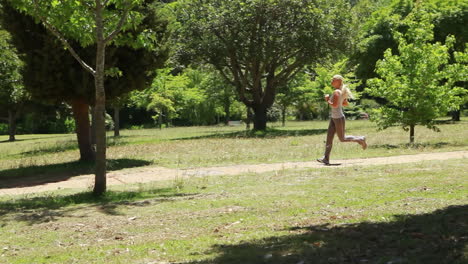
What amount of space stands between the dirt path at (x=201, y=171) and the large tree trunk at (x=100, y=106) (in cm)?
200

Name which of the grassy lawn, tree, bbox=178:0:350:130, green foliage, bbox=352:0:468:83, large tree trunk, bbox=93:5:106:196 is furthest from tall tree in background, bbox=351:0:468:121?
large tree trunk, bbox=93:5:106:196

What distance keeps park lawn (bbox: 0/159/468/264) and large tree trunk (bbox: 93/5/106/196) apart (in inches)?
13.7

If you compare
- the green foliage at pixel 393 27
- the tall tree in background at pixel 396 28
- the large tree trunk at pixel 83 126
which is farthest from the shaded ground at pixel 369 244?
the green foliage at pixel 393 27

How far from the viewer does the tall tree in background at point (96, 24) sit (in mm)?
9219

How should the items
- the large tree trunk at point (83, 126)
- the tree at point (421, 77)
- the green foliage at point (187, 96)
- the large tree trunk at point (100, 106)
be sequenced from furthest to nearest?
the green foliage at point (187, 96) → the large tree trunk at point (83, 126) → the tree at point (421, 77) → the large tree trunk at point (100, 106)

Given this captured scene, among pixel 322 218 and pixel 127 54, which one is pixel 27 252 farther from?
pixel 127 54

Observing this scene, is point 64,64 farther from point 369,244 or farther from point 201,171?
point 369,244

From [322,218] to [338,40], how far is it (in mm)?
23631


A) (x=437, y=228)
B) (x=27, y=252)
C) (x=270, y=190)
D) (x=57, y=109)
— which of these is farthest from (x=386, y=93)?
(x=57, y=109)

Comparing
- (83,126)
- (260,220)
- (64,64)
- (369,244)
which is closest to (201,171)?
(64,64)

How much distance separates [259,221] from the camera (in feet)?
21.6

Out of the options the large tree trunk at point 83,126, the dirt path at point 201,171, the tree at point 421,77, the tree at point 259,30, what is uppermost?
the tree at point 259,30

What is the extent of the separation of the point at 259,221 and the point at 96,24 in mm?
4719

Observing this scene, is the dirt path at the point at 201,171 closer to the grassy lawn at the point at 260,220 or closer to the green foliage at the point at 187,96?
the grassy lawn at the point at 260,220
